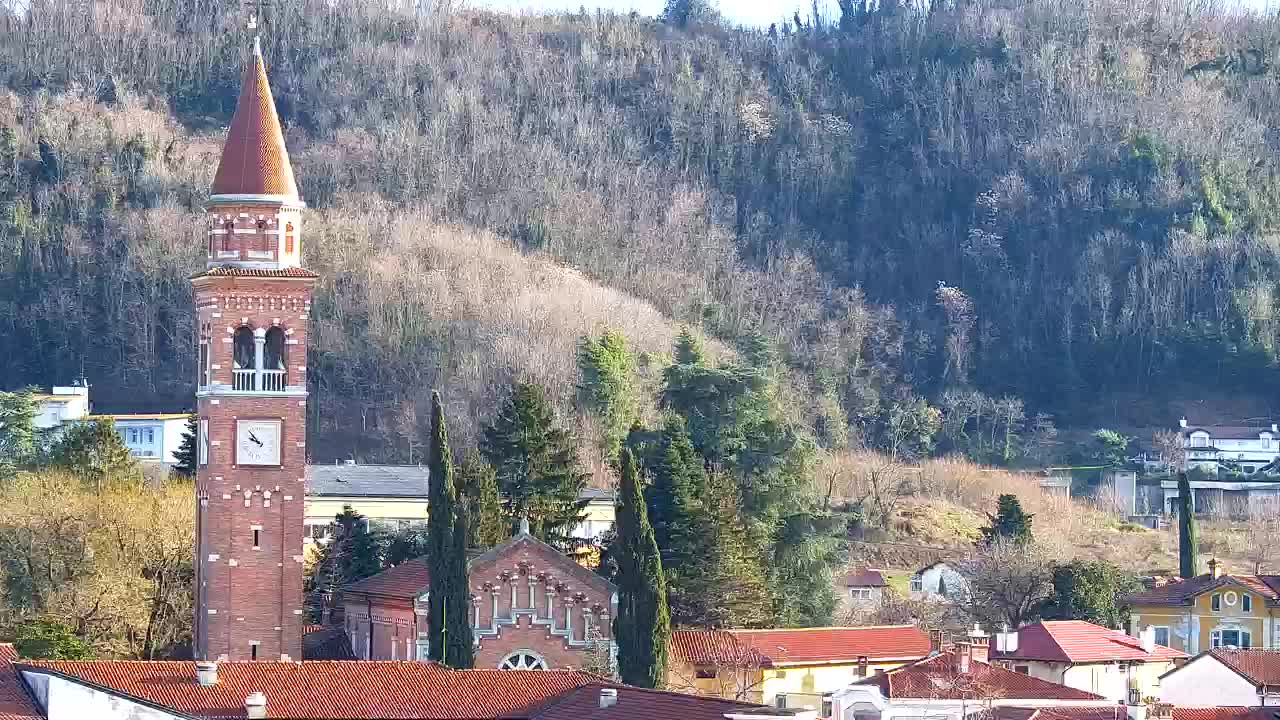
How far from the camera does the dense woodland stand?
122m

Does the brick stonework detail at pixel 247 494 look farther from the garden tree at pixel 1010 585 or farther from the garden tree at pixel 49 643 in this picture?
the garden tree at pixel 1010 585

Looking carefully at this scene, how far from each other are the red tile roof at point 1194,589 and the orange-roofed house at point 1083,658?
42.2 ft

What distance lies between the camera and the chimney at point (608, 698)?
166ft

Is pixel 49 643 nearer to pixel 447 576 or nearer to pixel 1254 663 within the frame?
pixel 447 576

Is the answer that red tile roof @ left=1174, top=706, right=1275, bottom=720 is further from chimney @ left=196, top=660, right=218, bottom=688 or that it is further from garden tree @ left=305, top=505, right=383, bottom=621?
garden tree @ left=305, top=505, right=383, bottom=621

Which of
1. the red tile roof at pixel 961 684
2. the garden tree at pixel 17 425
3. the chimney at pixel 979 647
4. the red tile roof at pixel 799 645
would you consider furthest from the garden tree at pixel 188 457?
the red tile roof at pixel 961 684

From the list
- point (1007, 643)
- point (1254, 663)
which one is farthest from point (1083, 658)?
point (1254, 663)

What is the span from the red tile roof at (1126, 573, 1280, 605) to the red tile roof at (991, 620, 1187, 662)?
479 inches

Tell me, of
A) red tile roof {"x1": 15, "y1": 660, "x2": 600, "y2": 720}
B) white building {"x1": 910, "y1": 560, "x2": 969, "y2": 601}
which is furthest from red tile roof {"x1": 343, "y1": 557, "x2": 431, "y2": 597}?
white building {"x1": 910, "y1": 560, "x2": 969, "y2": 601}

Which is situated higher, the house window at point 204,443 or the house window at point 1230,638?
the house window at point 204,443

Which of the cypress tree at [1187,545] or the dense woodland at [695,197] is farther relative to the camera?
the dense woodland at [695,197]

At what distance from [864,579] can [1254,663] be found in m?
21.5

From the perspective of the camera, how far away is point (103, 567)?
69875mm

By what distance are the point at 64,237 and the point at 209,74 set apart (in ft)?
Result: 74.2
